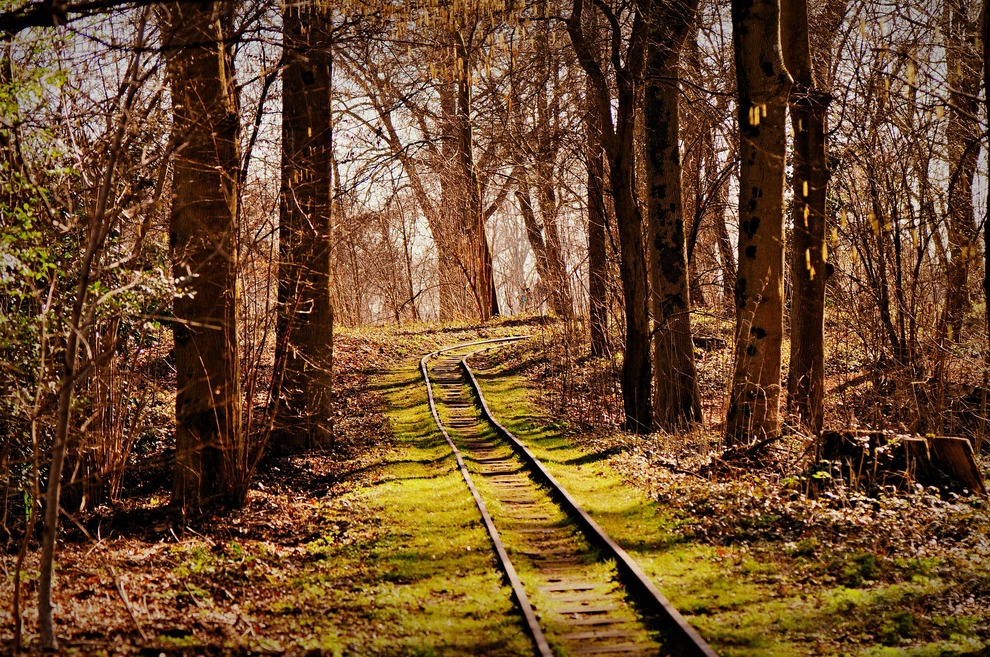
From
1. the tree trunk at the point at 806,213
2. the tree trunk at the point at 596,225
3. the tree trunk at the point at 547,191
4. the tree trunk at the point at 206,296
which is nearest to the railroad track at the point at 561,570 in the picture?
the tree trunk at the point at 206,296

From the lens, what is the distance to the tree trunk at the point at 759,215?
36.4 feet

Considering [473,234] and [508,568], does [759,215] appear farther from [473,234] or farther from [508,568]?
[473,234]

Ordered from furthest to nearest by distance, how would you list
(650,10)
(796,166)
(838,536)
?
(650,10)
(796,166)
(838,536)

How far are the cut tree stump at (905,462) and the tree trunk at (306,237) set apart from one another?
646 cm

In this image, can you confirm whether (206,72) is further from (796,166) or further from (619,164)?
(796,166)

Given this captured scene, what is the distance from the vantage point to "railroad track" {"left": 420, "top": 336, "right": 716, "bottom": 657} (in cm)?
625

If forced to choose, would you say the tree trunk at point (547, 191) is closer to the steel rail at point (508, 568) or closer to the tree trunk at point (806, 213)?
Answer: the tree trunk at point (806, 213)

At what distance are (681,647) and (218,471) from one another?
5956mm

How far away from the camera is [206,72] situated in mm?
9062

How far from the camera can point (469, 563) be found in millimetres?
8266

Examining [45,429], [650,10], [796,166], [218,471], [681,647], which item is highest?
[650,10]

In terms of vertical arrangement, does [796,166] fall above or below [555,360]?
above

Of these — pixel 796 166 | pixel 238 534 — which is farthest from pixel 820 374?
pixel 238 534

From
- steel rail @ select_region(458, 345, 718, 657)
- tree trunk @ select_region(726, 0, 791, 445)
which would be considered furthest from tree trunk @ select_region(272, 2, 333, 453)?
tree trunk @ select_region(726, 0, 791, 445)
